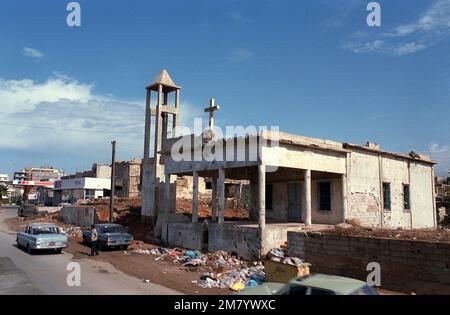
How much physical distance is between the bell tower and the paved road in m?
9.26

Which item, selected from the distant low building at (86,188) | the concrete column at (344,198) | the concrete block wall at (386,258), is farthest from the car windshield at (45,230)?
the distant low building at (86,188)

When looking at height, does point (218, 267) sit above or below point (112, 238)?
below

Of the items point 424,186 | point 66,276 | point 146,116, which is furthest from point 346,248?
point 146,116

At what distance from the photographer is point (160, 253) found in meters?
19.7

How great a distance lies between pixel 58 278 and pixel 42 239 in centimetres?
647

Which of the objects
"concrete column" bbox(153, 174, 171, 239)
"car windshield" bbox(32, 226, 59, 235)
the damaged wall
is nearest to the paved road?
"car windshield" bbox(32, 226, 59, 235)

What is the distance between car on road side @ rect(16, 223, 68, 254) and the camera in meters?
18.0

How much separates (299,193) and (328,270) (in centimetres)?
898

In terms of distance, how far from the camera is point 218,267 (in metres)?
15.7

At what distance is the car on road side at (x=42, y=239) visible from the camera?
18.0 m

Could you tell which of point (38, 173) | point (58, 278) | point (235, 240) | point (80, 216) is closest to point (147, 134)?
point (80, 216)

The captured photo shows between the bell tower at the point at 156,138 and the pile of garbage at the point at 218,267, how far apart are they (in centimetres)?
590

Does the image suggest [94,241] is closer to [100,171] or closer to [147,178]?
[147,178]
